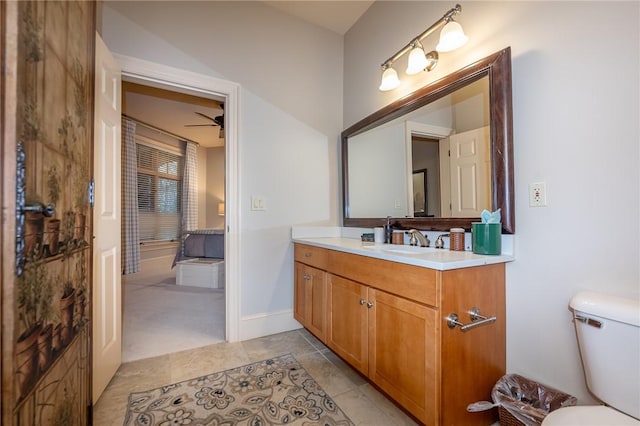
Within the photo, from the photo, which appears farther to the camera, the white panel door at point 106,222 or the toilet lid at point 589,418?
the white panel door at point 106,222

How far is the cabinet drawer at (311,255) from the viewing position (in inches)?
76.4

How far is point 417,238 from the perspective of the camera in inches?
70.8

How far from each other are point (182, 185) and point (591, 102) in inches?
251

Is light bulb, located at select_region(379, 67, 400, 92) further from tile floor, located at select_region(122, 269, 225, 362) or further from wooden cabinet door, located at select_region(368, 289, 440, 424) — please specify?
tile floor, located at select_region(122, 269, 225, 362)

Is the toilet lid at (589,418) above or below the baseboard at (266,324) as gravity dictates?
above

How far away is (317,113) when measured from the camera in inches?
102

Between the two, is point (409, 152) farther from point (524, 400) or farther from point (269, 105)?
point (524, 400)

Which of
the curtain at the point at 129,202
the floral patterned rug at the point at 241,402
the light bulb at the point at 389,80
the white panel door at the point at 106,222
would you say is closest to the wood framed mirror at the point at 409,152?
the light bulb at the point at 389,80

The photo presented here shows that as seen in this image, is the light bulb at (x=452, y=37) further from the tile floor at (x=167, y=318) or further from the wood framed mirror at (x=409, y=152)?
the tile floor at (x=167, y=318)

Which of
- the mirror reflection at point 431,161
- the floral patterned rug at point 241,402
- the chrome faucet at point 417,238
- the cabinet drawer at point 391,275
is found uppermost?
the mirror reflection at point 431,161

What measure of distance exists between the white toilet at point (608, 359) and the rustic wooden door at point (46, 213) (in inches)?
60.7

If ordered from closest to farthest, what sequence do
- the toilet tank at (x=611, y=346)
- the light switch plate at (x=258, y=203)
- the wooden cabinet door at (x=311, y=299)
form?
the toilet tank at (x=611, y=346), the wooden cabinet door at (x=311, y=299), the light switch plate at (x=258, y=203)

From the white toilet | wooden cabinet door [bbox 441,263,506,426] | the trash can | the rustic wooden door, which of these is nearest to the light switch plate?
the rustic wooden door

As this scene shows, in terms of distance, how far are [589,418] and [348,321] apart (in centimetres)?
105
